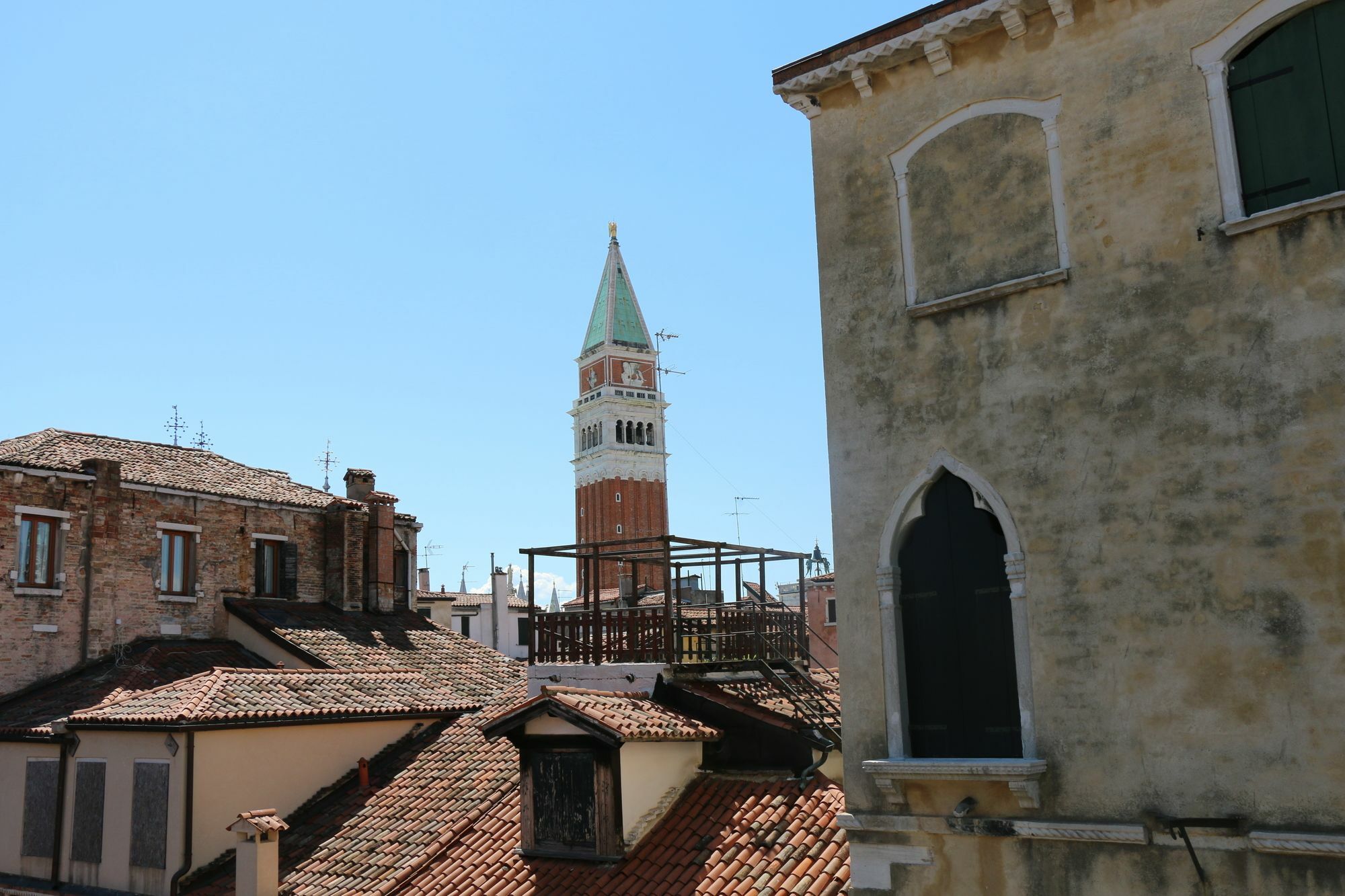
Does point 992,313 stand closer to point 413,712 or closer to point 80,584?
point 413,712

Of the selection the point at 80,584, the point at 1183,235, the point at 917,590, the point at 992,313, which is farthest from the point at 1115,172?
the point at 80,584

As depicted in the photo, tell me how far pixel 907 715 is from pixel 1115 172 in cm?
406

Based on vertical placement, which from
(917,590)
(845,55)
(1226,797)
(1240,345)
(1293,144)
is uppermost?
(845,55)

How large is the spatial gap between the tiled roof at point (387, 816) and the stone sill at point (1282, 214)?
1007 centimetres

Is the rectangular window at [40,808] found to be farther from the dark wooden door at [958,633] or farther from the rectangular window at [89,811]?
the dark wooden door at [958,633]

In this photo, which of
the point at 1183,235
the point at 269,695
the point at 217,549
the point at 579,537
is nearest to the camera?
the point at 1183,235

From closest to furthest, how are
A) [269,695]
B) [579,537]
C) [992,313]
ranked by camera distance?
[992,313]
[269,695]
[579,537]

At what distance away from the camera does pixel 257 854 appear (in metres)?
13.0

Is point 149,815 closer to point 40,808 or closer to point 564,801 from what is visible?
point 40,808

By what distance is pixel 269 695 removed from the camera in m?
16.1

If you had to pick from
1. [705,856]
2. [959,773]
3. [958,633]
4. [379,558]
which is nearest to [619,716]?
[705,856]

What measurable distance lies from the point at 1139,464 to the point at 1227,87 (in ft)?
8.20

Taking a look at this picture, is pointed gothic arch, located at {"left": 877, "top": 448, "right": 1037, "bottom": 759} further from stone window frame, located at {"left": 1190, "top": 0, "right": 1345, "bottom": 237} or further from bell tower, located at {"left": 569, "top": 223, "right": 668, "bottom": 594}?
bell tower, located at {"left": 569, "top": 223, "right": 668, "bottom": 594}

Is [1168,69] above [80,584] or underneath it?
above
